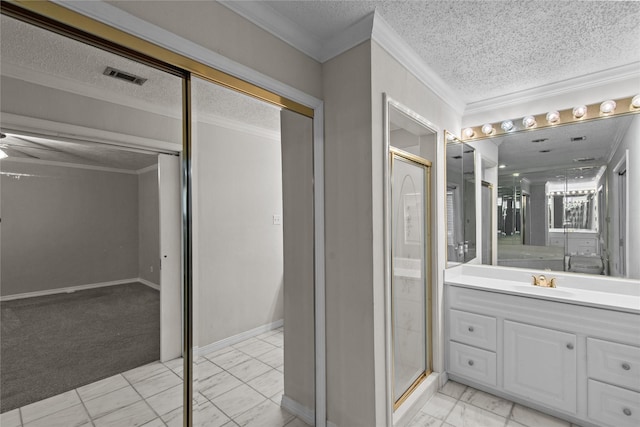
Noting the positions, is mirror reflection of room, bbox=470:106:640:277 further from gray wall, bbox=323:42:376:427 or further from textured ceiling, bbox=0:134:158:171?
textured ceiling, bbox=0:134:158:171

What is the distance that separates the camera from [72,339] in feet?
3.99

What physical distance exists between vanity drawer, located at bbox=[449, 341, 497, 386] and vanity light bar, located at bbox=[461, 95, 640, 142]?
1919 millimetres

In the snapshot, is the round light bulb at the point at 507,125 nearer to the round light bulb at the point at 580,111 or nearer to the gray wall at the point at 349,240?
the round light bulb at the point at 580,111

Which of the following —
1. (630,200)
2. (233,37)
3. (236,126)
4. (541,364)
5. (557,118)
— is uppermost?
(233,37)

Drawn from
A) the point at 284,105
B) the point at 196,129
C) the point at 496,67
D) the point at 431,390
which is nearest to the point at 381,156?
the point at 284,105

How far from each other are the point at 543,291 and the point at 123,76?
295 centimetres

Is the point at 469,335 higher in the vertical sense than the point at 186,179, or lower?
lower

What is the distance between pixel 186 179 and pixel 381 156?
109 centimetres

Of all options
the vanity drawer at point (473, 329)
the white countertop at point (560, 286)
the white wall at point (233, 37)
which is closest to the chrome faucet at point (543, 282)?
the white countertop at point (560, 286)

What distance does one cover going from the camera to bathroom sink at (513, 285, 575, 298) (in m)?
2.19

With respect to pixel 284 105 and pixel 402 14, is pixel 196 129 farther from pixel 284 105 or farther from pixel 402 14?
pixel 402 14

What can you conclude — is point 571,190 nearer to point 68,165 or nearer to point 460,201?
point 460,201

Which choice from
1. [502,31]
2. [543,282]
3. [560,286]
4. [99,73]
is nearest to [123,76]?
[99,73]

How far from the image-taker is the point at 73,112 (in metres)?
1.17
